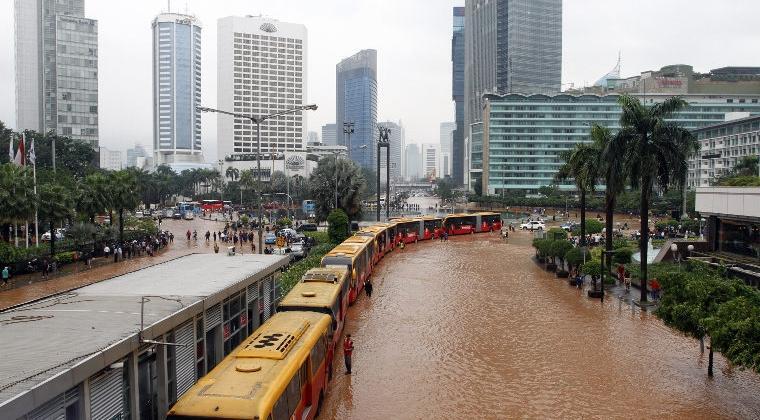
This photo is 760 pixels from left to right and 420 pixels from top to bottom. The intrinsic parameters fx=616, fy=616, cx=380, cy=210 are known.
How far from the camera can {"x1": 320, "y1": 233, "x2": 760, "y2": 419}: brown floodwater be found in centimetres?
1581

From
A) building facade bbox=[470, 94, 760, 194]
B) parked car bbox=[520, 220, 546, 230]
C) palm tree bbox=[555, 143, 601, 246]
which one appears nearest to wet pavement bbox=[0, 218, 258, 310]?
palm tree bbox=[555, 143, 601, 246]

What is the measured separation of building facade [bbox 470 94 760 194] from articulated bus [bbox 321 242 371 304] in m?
112

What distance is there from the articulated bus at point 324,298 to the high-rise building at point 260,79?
14678 cm

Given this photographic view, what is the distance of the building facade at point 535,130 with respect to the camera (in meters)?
140

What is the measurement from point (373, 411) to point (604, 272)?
21.8 metres

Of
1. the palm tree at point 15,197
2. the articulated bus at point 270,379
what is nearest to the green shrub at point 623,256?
the articulated bus at point 270,379

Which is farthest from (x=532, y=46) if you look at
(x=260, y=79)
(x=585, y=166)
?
(x=585, y=166)

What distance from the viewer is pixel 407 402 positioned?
1599 centimetres

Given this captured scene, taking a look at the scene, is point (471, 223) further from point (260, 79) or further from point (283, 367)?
point (260, 79)

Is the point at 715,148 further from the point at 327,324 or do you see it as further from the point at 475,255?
the point at 327,324

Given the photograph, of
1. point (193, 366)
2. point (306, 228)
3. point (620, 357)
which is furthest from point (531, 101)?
point (193, 366)

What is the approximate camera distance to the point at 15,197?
35.7 m

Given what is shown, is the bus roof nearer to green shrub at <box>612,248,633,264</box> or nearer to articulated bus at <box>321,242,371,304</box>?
articulated bus at <box>321,242,371,304</box>

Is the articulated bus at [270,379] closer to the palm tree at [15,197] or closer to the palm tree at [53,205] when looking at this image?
the palm tree at [15,197]
